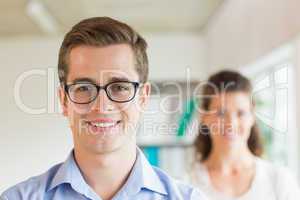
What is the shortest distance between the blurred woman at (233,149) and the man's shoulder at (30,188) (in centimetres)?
32

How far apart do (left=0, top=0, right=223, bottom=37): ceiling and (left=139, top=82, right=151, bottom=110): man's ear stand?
0.10 metres

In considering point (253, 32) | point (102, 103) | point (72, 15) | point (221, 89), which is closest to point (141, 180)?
point (102, 103)

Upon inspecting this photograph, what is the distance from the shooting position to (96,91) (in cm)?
56

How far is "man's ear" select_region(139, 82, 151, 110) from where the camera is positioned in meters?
0.59

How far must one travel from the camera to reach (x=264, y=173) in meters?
0.93

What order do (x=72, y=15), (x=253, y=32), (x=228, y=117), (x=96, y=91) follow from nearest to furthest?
1. (x=96, y=91)
2. (x=72, y=15)
3. (x=228, y=117)
4. (x=253, y=32)

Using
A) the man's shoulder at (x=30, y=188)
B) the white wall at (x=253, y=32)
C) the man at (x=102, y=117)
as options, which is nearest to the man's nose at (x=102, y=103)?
the man at (x=102, y=117)

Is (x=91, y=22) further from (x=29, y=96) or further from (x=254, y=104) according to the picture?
→ (x=254, y=104)

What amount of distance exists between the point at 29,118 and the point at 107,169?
0.38 ft

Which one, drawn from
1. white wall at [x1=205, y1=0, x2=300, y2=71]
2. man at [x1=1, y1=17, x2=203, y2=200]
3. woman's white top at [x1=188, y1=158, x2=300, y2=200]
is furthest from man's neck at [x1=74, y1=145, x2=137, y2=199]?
white wall at [x1=205, y1=0, x2=300, y2=71]

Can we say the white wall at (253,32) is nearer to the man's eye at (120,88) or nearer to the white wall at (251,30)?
the white wall at (251,30)

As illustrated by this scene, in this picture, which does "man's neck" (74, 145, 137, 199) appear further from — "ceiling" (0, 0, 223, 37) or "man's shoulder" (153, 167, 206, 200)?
"ceiling" (0, 0, 223, 37)
